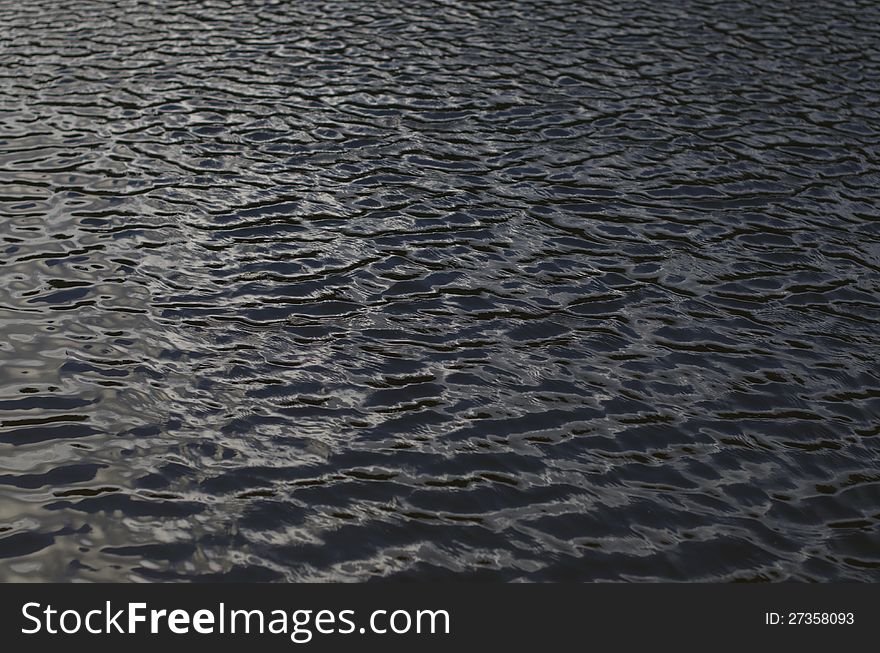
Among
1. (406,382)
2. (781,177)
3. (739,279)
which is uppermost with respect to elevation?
(781,177)

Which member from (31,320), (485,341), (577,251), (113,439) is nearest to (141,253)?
(31,320)

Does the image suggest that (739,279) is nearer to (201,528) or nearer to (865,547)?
(865,547)

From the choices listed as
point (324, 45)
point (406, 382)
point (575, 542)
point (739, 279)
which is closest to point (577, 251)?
point (739, 279)

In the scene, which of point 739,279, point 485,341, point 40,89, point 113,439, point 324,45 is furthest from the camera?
point 324,45

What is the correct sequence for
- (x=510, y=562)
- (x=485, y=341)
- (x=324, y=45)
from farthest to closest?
(x=324, y=45), (x=485, y=341), (x=510, y=562)

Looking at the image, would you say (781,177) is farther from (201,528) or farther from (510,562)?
(201,528)

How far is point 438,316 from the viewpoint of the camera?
18984 mm

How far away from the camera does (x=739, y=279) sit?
20547 mm

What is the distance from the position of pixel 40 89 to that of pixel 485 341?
20.5 metres

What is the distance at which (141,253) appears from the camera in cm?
2109

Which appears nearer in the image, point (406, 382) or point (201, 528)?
point (201, 528)

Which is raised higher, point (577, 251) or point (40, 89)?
point (40, 89)

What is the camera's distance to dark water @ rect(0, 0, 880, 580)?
45.1ft

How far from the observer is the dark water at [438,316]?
1373 cm
